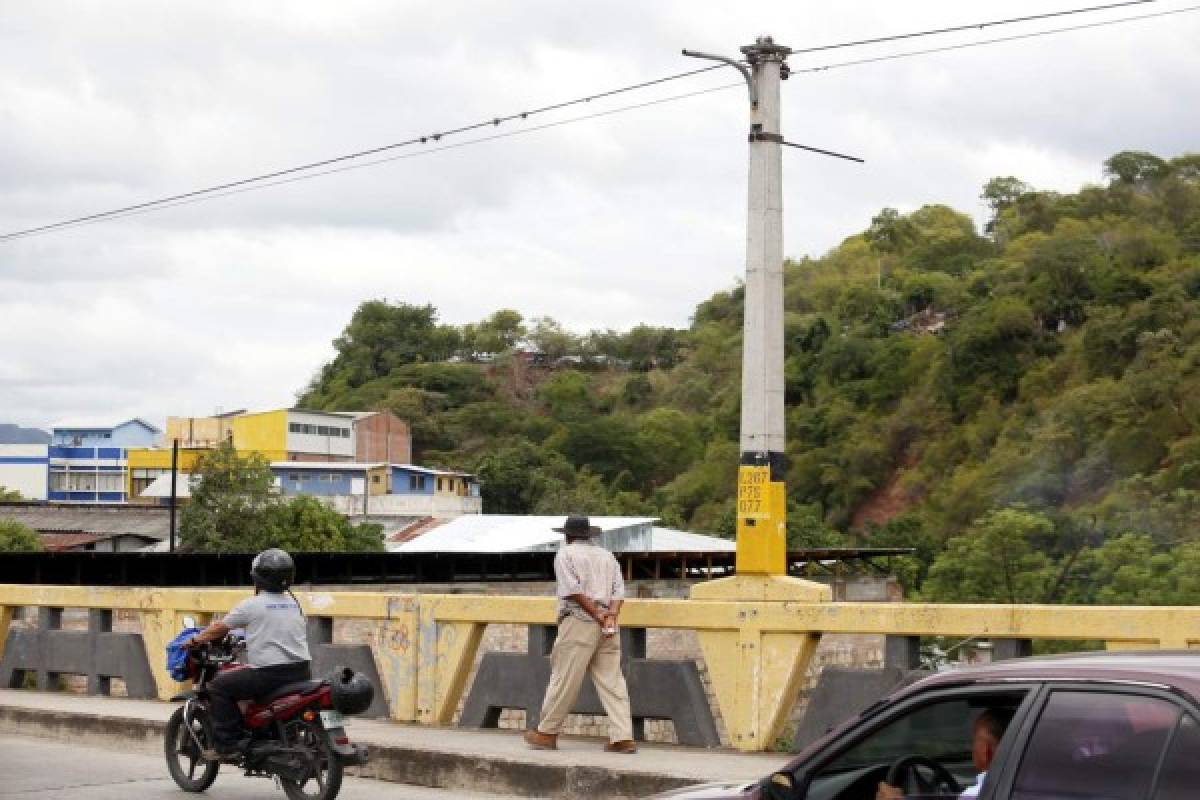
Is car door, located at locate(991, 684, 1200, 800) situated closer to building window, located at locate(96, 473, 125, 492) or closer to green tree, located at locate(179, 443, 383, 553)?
green tree, located at locate(179, 443, 383, 553)

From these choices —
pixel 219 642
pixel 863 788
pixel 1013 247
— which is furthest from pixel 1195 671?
pixel 1013 247

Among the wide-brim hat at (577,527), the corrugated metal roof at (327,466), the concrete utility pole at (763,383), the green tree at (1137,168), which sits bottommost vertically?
the wide-brim hat at (577,527)

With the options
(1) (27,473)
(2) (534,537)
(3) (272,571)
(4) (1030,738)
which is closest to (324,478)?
(1) (27,473)

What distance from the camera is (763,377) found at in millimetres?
12938

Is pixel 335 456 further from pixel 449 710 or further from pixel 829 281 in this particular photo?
pixel 449 710

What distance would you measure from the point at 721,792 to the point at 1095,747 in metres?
1.70

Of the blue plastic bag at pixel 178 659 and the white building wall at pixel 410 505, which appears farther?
the white building wall at pixel 410 505

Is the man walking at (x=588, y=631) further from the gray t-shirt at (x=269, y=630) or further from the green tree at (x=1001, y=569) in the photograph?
the green tree at (x=1001, y=569)

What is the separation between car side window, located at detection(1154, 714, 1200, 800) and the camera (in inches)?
182

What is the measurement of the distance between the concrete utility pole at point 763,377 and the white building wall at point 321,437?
346 feet

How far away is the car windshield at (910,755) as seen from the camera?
5.51 m

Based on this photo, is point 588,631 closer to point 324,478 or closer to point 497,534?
point 497,534

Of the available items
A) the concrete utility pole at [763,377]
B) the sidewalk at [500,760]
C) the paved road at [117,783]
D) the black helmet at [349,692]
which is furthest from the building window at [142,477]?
the black helmet at [349,692]

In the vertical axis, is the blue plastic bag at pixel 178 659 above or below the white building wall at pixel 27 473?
below
